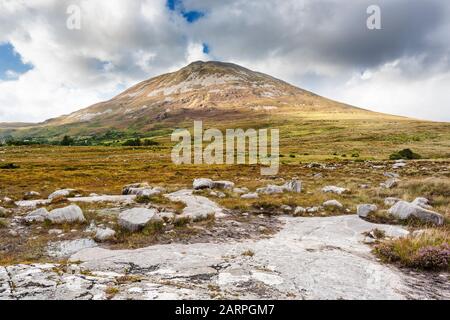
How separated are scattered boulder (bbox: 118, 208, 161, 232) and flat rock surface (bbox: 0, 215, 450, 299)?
6.60ft

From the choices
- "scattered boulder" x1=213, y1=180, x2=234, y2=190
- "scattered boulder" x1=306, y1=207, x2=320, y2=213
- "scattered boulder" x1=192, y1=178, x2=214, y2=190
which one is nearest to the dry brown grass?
"scattered boulder" x1=306, y1=207, x2=320, y2=213

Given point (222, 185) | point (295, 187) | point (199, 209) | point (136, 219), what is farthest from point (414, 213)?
point (222, 185)

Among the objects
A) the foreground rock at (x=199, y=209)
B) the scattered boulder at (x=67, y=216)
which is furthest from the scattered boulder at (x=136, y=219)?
the scattered boulder at (x=67, y=216)

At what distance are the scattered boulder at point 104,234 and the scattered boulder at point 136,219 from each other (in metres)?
0.73

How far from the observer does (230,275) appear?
8.65m

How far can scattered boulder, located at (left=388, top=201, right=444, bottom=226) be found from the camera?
14.2 m

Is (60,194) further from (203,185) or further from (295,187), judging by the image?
(295,187)

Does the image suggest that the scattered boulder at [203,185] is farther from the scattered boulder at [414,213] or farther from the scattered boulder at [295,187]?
the scattered boulder at [414,213]

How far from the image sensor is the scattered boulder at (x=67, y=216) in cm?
1470

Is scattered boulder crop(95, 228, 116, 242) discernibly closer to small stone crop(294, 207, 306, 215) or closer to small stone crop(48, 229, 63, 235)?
small stone crop(48, 229, 63, 235)

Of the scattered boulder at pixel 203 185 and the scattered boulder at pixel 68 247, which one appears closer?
the scattered boulder at pixel 68 247

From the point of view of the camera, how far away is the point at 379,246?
11.1 meters
